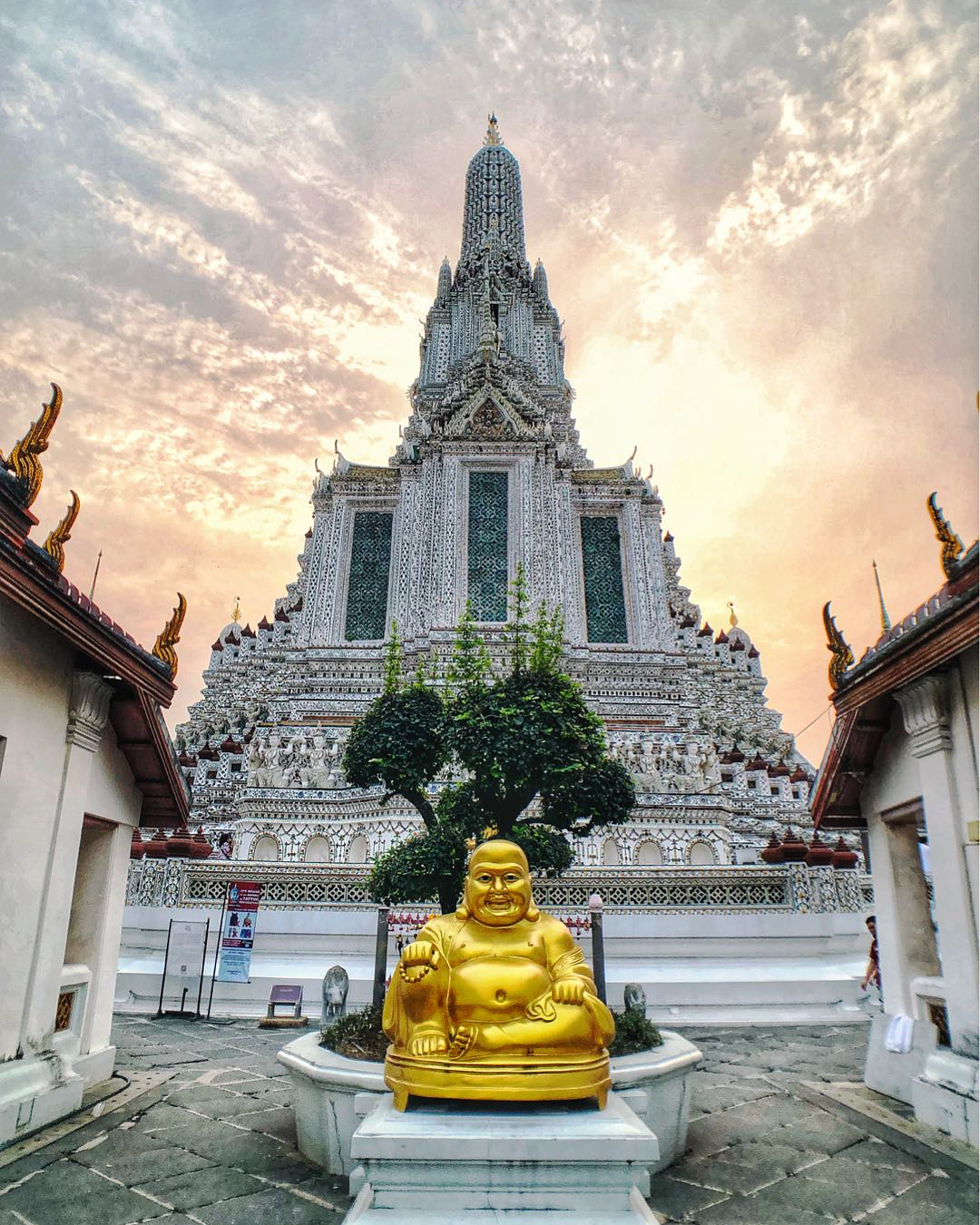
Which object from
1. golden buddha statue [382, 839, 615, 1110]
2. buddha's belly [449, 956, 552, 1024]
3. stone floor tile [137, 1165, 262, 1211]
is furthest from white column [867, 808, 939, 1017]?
stone floor tile [137, 1165, 262, 1211]

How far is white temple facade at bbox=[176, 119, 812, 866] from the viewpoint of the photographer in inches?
655

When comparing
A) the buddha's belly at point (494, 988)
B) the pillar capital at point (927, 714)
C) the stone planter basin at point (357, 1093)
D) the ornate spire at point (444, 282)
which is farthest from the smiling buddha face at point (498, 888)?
the ornate spire at point (444, 282)

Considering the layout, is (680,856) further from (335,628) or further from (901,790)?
(335,628)

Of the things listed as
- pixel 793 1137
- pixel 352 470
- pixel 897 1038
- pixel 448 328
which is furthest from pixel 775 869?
pixel 448 328

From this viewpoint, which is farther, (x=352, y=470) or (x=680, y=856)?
(x=352, y=470)

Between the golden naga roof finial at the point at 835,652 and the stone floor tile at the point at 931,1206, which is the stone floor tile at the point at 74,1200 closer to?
the stone floor tile at the point at 931,1206

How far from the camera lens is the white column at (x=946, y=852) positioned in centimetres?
500

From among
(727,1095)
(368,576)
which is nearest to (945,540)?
(727,1095)

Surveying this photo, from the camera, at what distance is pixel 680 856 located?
15.8m

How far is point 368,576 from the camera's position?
25.8m

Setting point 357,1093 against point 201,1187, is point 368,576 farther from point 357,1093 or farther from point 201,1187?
point 201,1187

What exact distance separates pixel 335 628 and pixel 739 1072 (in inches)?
749

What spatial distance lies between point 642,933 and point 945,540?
8153 millimetres

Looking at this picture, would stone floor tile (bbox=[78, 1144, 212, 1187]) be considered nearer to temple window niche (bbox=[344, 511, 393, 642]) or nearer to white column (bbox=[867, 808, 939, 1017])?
white column (bbox=[867, 808, 939, 1017])
